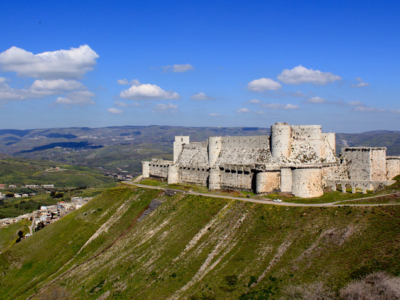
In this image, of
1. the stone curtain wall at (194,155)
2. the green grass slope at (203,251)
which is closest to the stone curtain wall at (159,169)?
the stone curtain wall at (194,155)

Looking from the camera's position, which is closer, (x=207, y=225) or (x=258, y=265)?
(x=258, y=265)

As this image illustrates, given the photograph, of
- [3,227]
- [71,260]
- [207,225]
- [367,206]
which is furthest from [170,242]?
[3,227]

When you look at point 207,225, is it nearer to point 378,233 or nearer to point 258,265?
point 258,265

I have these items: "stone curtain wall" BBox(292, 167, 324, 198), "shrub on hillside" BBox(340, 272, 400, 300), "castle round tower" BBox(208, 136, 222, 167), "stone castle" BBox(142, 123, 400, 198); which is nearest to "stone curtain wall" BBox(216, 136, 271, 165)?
"stone castle" BBox(142, 123, 400, 198)

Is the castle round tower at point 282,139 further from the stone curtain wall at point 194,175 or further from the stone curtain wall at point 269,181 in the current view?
the stone curtain wall at point 194,175

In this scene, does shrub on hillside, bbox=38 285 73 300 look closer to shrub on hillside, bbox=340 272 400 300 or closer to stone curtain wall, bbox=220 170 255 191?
stone curtain wall, bbox=220 170 255 191

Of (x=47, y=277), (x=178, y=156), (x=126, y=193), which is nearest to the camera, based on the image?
(x=47, y=277)
